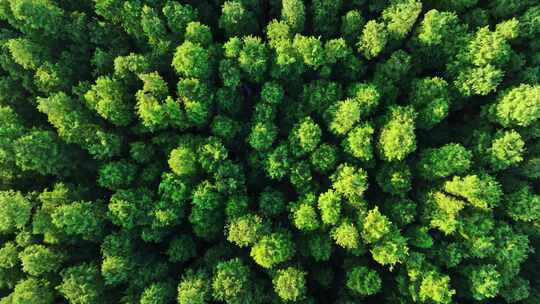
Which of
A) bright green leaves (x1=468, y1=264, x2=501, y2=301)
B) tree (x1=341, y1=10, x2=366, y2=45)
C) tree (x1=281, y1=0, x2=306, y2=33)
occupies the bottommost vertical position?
bright green leaves (x1=468, y1=264, x2=501, y2=301)

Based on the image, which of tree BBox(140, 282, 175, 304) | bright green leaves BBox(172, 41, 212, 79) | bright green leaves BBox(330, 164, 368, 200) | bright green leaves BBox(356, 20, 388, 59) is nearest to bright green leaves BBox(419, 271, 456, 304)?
bright green leaves BBox(330, 164, 368, 200)

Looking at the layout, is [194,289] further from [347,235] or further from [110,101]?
[110,101]

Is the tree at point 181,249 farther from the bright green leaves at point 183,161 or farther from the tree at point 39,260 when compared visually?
the tree at point 39,260

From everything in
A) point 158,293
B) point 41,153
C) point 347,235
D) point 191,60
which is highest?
point 191,60

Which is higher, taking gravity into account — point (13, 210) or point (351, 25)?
point (351, 25)

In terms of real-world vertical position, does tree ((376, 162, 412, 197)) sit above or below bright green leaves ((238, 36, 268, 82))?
below

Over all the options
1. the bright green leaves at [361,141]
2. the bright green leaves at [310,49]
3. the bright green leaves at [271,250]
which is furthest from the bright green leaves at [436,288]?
the bright green leaves at [310,49]

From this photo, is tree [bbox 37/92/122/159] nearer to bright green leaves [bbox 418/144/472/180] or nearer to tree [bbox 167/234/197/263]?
tree [bbox 167/234/197/263]

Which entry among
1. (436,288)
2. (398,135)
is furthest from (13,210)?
(436,288)
